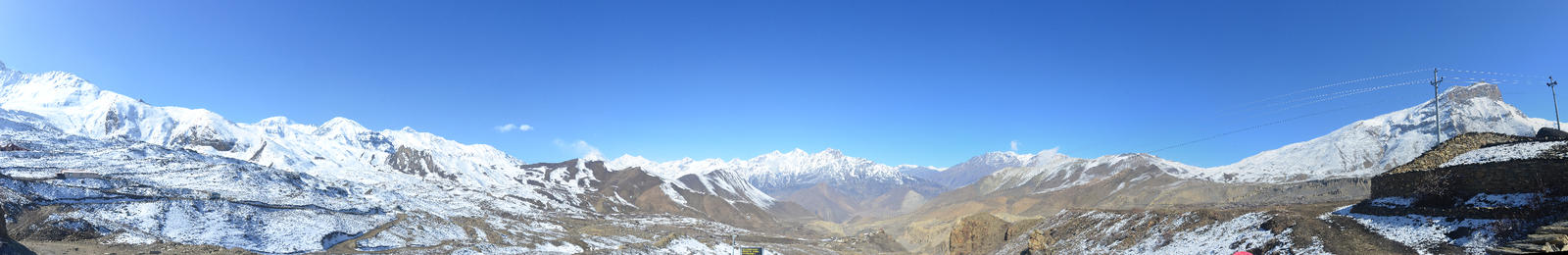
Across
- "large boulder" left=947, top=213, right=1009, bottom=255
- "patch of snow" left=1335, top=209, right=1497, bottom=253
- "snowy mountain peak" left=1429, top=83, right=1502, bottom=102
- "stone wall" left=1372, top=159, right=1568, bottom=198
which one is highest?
"snowy mountain peak" left=1429, top=83, right=1502, bottom=102

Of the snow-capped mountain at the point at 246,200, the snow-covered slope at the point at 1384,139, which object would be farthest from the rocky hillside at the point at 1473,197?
the snow-covered slope at the point at 1384,139

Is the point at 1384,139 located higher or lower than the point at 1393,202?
higher

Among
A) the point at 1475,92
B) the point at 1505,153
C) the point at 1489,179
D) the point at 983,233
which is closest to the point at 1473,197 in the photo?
the point at 1489,179

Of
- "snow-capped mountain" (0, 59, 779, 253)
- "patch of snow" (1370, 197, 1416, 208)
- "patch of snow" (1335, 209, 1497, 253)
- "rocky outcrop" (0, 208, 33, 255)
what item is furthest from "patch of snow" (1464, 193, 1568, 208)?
"snow-capped mountain" (0, 59, 779, 253)

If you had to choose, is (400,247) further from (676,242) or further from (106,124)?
(106,124)

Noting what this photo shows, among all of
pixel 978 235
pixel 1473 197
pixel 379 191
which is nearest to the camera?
pixel 1473 197

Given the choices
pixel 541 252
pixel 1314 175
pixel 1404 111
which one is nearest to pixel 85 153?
pixel 541 252

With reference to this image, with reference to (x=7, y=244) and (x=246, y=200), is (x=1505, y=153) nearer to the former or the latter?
(x=7, y=244)

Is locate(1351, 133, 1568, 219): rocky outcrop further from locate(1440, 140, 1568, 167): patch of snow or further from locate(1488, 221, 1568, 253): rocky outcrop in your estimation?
locate(1488, 221, 1568, 253): rocky outcrop
